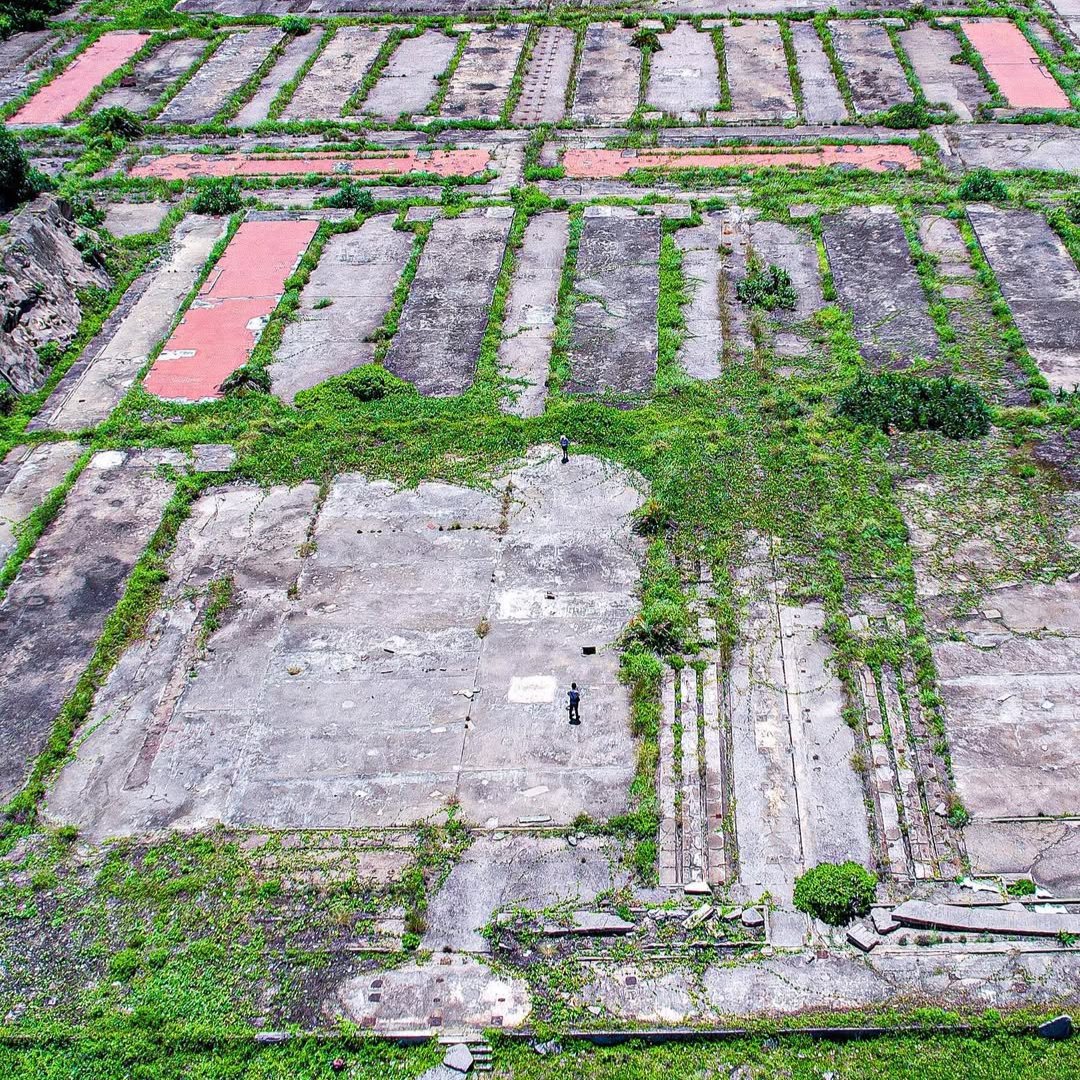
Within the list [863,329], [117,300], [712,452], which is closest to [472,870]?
[712,452]

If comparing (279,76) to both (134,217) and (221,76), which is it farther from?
(134,217)

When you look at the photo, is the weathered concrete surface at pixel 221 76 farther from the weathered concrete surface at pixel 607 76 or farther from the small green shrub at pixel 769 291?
the small green shrub at pixel 769 291

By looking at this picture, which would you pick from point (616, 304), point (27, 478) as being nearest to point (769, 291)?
point (616, 304)

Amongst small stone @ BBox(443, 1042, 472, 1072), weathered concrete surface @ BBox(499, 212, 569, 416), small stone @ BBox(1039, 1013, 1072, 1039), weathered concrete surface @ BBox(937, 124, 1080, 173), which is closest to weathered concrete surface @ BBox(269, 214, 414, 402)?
weathered concrete surface @ BBox(499, 212, 569, 416)

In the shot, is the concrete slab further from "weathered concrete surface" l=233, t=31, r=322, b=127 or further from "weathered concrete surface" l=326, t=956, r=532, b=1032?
"weathered concrete surface" l=326, t=956, r=532, b=1032

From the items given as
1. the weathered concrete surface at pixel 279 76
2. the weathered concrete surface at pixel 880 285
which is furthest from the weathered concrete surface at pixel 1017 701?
the weathered concrete surface at pixel 279 76

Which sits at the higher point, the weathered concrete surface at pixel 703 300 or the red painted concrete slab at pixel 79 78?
the red painted concrete slab at pixel 79 78
